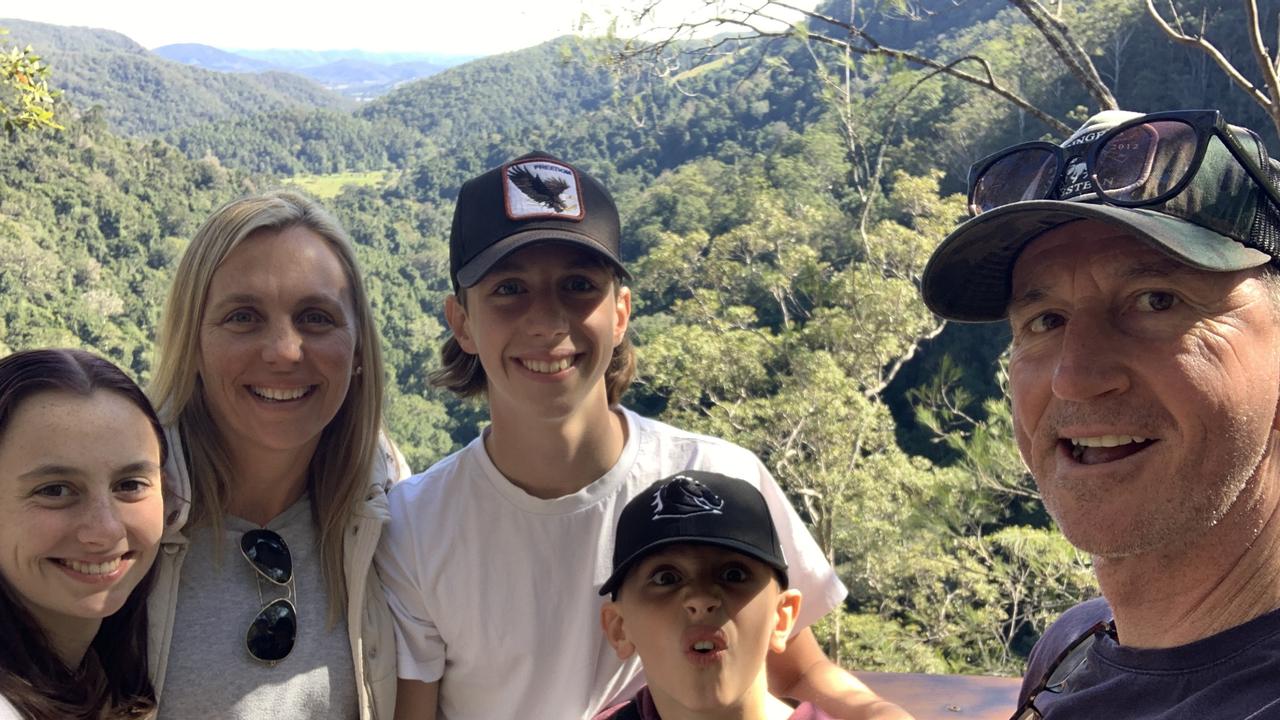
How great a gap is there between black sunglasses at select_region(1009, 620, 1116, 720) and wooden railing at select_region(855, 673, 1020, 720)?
142 millimetres

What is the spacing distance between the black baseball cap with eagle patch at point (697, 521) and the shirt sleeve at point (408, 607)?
1.33 feet

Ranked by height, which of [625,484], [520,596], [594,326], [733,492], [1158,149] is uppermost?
[1158,149]

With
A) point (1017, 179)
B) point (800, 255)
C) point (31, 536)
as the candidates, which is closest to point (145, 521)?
point (31, 536)

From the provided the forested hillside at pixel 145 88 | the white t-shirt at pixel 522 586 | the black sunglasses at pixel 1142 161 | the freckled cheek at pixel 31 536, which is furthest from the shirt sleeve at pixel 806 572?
the forested hillside at pixel 145 88

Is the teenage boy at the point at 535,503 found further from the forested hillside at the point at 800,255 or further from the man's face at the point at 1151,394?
the man's face at the point at 1151,394

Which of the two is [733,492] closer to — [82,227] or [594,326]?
[594,326]

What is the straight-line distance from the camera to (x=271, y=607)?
5.87 feet

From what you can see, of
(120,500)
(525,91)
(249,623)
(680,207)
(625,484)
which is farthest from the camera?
(525,91)

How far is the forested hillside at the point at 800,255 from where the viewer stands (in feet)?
35.5

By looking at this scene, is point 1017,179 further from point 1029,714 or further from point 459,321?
point 459,321

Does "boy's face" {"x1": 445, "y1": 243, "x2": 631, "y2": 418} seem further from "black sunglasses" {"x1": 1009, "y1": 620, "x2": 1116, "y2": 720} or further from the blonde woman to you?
"black sunglasses" {"x1": 1009, "y1": 620, "x2": 1116, "y2": 720}

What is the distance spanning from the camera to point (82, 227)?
21953mm

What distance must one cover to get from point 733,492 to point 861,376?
11259 mm

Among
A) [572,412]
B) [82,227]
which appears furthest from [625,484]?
[82,227]
